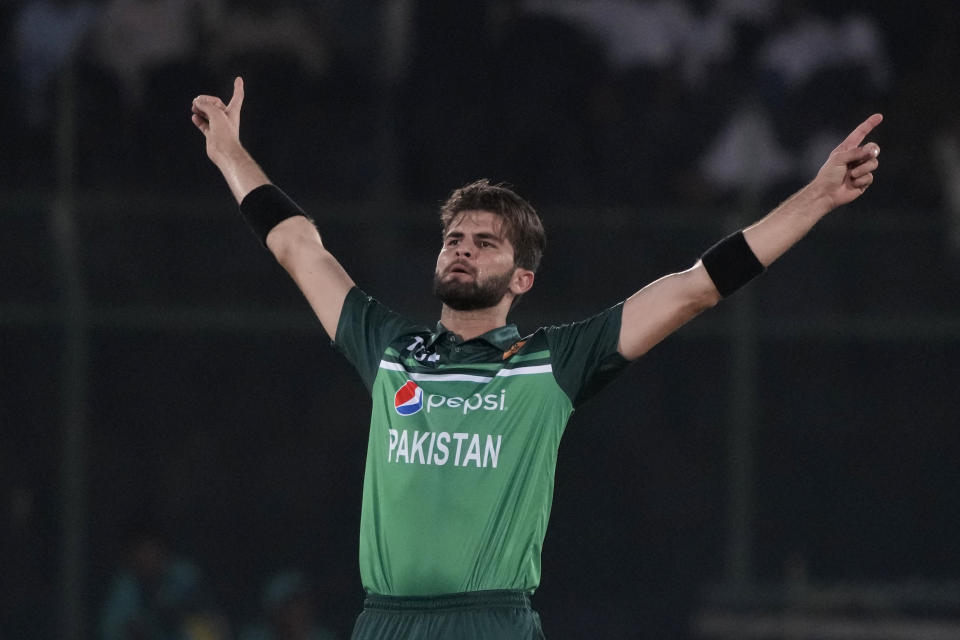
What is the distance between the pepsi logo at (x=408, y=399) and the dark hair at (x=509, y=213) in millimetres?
488

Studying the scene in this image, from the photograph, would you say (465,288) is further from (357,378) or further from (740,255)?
(357,378)

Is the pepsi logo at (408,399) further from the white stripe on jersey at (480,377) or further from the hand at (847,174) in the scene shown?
the hand at (847,174)

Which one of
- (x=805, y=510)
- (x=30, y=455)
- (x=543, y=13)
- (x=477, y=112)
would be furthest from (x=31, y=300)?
(x=805, y=510)

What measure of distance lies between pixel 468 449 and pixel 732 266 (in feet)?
2.79

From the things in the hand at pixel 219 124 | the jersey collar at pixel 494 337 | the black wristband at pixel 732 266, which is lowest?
the jersey collar at pixel 494 337

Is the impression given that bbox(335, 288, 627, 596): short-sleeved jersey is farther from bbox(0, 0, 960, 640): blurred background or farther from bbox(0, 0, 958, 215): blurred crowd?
bbox(0, 0, 958, 215): blurred crowd

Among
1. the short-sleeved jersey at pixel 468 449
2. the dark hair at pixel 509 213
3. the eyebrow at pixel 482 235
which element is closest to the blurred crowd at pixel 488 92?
the dark hair at pixel 509 213

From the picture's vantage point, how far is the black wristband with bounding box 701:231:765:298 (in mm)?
3990

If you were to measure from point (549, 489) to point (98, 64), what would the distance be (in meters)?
6.13

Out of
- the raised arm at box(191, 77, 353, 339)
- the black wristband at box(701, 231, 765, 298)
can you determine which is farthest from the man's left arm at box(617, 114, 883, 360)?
the raised arm at box(191, 77, 353, 339)

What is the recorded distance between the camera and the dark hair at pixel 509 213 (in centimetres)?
432

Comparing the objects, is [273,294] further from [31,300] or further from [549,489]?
[549,489]

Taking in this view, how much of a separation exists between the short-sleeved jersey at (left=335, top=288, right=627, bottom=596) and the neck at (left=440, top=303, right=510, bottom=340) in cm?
3

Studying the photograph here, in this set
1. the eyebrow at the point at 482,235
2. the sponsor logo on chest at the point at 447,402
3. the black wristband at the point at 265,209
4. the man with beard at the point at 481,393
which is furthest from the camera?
the black wristband at the point at 265,209
